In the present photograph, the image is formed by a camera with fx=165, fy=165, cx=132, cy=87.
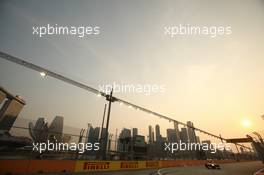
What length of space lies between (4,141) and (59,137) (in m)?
5.46

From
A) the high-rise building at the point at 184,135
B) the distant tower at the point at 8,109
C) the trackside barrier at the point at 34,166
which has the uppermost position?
the high-rise building at the point at 184,135

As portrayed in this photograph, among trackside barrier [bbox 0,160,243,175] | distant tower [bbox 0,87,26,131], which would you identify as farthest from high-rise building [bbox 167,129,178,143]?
distant tower [bbox 0,87,26,131]

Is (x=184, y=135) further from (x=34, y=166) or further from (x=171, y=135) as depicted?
(x=34, y=166)

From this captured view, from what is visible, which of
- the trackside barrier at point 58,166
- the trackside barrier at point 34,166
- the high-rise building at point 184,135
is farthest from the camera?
the high-rise building at point 184,135

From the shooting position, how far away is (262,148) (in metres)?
19.8

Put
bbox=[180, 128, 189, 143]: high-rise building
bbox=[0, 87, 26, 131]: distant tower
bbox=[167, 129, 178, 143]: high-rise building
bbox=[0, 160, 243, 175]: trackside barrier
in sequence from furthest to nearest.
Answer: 1. bbox=[167, 129, 178, 143]: high-rise building
2. bbox=[180, 128, 189, 143]: high-rise building
3. bbox=[0, 87, 26, 131]: distant tower
4. bbox=[0, 160, 243, 175]: trackside barrier

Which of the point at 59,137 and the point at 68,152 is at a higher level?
the point at 59,137

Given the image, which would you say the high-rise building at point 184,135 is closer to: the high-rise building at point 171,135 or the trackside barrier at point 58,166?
the high-rise building at point 171,135

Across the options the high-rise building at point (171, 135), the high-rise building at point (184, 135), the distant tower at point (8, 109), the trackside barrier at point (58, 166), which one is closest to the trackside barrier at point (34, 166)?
the trackside barrier at point (58, 166)

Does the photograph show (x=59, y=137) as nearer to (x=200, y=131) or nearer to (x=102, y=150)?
(x=102, y=150)

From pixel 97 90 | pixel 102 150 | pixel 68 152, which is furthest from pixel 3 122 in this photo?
pixel 97 90

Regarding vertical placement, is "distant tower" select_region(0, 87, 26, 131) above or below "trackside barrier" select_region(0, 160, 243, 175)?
above

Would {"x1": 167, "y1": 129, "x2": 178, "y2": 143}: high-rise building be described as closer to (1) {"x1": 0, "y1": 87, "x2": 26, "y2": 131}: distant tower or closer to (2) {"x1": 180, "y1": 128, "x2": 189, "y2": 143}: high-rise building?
(2) {"x1": 180, "y1": 128, "x2": 189, "y2": 143}: high-rise building

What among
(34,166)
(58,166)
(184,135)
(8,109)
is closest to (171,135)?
(184,135)
